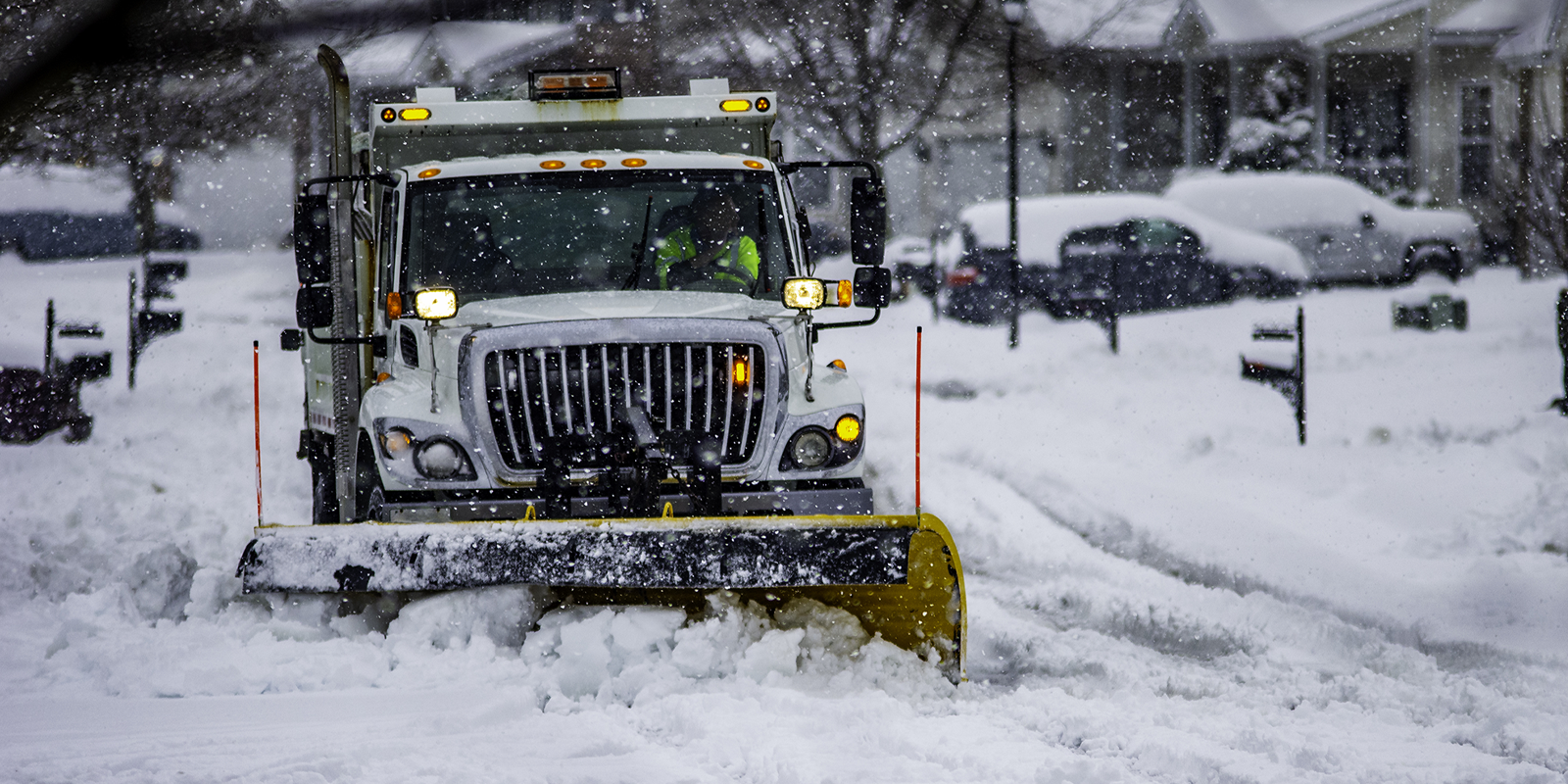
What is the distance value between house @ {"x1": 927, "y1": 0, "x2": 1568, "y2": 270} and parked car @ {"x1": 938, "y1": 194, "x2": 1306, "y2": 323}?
7.80 meters

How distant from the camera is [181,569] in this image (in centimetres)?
640

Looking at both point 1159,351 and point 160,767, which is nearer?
point 160,767

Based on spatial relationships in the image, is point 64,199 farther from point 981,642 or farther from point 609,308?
point 981,642

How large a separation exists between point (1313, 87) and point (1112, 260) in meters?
16.0

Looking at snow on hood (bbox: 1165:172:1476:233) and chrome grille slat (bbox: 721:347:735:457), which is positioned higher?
snow on hood (bbox: 1165:172:1476:233)

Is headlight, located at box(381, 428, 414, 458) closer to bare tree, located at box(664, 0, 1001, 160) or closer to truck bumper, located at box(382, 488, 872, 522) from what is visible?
truck bumper, located at box(382, 488, 872, 522)

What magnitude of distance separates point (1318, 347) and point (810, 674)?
43.6 feet

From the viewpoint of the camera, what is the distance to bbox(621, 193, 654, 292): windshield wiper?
6.53 meters

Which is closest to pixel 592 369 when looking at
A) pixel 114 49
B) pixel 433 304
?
pixel 433 304

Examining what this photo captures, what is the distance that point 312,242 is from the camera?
21.0 ft

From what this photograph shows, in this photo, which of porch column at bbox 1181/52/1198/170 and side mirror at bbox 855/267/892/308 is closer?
side mirror at bbox 855/267/892/308

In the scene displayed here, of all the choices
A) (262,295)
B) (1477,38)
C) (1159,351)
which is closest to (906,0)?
(1159,351)

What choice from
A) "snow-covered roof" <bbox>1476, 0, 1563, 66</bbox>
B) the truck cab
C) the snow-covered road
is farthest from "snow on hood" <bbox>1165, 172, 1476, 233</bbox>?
the truck cab

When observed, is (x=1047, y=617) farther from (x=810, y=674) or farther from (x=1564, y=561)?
(x=1564, y=561)
